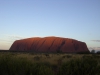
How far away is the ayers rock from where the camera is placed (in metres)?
108

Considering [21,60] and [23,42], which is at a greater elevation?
[21,60]

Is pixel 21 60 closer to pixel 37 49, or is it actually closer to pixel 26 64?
pixel 26 64

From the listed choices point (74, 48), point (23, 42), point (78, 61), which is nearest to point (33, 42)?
point (23, 42)

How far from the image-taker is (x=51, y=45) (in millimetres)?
112312

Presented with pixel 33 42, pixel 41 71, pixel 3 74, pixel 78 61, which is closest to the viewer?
pixel 41 71

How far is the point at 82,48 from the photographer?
111438 mm

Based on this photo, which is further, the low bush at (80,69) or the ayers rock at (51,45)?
the ayers rock at (51,45)

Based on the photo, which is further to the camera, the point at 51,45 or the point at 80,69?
the point at 51,45

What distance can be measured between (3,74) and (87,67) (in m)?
3.93

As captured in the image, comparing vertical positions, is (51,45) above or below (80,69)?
below

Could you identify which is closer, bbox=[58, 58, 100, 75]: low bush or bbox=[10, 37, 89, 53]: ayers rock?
bbox=[58, 58, 100, 75]: low bush

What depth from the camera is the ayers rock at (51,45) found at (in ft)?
354

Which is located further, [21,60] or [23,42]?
[23,42]

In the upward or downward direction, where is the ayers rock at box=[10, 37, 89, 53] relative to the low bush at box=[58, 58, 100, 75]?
downward
